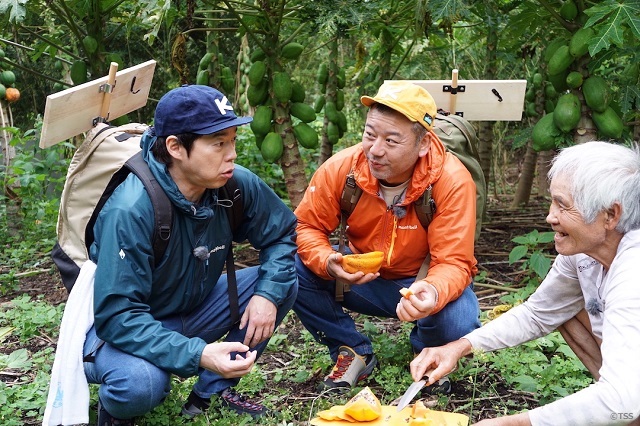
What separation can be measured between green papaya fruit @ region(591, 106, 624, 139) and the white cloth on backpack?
326 centimetres

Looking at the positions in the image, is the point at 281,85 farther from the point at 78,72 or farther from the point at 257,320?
the point at 257,320

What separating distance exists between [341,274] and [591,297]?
42.3 inches

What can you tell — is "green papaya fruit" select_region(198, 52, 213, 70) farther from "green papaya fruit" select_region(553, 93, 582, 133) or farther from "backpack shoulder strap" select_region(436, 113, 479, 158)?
"green papaya fruit" select_region(553, 93, 582, 133)

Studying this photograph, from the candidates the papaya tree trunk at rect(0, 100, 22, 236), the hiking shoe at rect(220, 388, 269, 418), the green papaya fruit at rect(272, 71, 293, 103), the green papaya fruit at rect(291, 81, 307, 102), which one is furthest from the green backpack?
the papaya tree trunk at rect(0, 100, 22, 236)

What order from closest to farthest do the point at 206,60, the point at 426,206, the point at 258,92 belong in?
the point at 426,206 → the point at 258,92 → the point at 206,60

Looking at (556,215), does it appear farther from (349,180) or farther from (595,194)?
(349,180)

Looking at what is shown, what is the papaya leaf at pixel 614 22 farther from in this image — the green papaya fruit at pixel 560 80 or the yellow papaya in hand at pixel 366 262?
the yellow papaya in hand at pixel 366 262

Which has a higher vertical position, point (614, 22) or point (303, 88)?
point (614, 22)

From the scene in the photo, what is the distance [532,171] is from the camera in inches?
263

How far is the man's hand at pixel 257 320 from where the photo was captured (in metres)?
3.13

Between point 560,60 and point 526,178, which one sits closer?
point 560,60

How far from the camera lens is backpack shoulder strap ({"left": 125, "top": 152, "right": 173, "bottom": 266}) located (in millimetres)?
2820

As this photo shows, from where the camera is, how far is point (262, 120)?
5082 millimetres

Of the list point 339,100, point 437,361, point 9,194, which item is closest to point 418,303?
point 437,361
